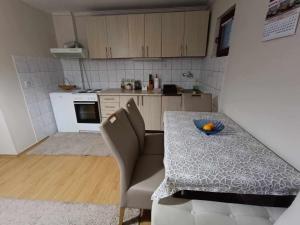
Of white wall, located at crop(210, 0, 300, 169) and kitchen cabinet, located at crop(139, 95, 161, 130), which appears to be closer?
white wall, located at crop(210, 0, 300, 169)

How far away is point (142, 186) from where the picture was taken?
3.55 feet

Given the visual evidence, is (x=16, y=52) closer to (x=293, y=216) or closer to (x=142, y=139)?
(x=142, y=139)

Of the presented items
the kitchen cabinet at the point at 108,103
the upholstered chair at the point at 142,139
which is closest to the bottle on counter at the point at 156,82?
the kitchen cabinet at the point at 108,103

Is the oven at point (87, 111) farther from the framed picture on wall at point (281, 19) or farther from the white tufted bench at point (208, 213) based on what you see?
the framed picture on wall at point (281, 19)

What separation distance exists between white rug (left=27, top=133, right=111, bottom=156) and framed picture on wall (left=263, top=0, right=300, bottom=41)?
231cm

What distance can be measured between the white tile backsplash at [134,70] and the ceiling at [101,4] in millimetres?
899

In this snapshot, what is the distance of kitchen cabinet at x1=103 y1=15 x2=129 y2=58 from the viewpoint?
2682mm

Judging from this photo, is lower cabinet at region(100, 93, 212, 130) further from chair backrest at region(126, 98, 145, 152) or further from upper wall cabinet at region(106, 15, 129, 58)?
chair backrest at region(126, 98, 145, 152)

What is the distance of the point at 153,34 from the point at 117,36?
649 millimetres

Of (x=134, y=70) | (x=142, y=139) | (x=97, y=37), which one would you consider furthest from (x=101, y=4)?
(x=142, y=139)

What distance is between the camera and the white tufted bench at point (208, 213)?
2.49 ft

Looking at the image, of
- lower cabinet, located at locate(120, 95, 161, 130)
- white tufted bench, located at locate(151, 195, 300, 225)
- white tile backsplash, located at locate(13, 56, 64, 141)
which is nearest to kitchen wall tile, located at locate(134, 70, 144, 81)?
lower cabinet, located at locate(120, 95, 161, 130)

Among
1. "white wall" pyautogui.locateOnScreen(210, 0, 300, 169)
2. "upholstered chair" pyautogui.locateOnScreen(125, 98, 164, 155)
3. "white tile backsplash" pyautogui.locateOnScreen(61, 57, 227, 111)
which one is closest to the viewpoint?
"white wall" pyautogui.locateOnScreen(210, 0, 300, 169)

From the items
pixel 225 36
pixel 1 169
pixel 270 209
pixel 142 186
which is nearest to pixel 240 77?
pixel 225 36
